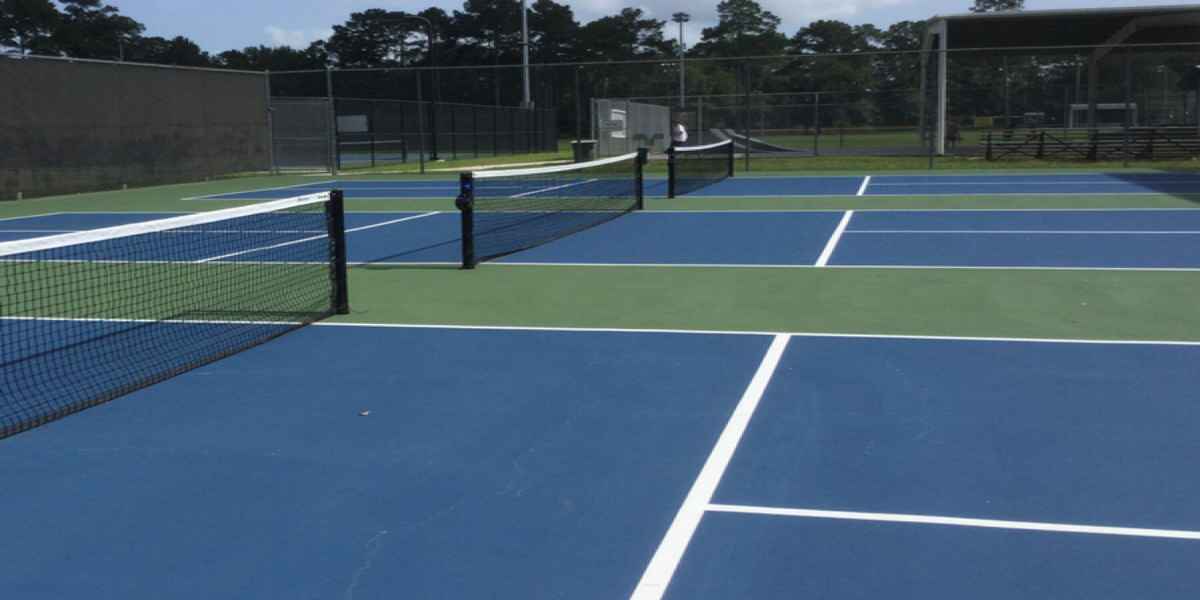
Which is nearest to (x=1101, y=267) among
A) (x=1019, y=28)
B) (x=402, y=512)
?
(x=402, y=512)

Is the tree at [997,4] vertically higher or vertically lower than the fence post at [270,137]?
higher

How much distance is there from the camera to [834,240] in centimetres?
1420

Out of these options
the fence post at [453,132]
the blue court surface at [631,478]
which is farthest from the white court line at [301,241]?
the fence post at [453,132]

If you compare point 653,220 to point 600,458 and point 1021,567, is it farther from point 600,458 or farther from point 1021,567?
point 1021,567

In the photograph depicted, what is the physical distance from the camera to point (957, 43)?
41.1 meters

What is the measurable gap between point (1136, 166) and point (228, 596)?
28400 millimetres

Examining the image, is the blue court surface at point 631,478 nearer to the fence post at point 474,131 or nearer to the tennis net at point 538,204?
the tennis net at point 538,204

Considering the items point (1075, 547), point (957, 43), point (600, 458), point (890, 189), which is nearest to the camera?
point (1075, 547)

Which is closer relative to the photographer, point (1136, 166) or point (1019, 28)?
point (1136, 166)

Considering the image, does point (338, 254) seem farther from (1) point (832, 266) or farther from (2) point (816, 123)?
(2) point (816, 123)

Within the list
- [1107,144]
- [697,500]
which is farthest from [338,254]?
[1107,144]

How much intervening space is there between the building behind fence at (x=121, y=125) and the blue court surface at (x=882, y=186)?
3.94 m

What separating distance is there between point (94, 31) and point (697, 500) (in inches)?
3560

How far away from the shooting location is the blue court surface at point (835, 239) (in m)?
12.4
